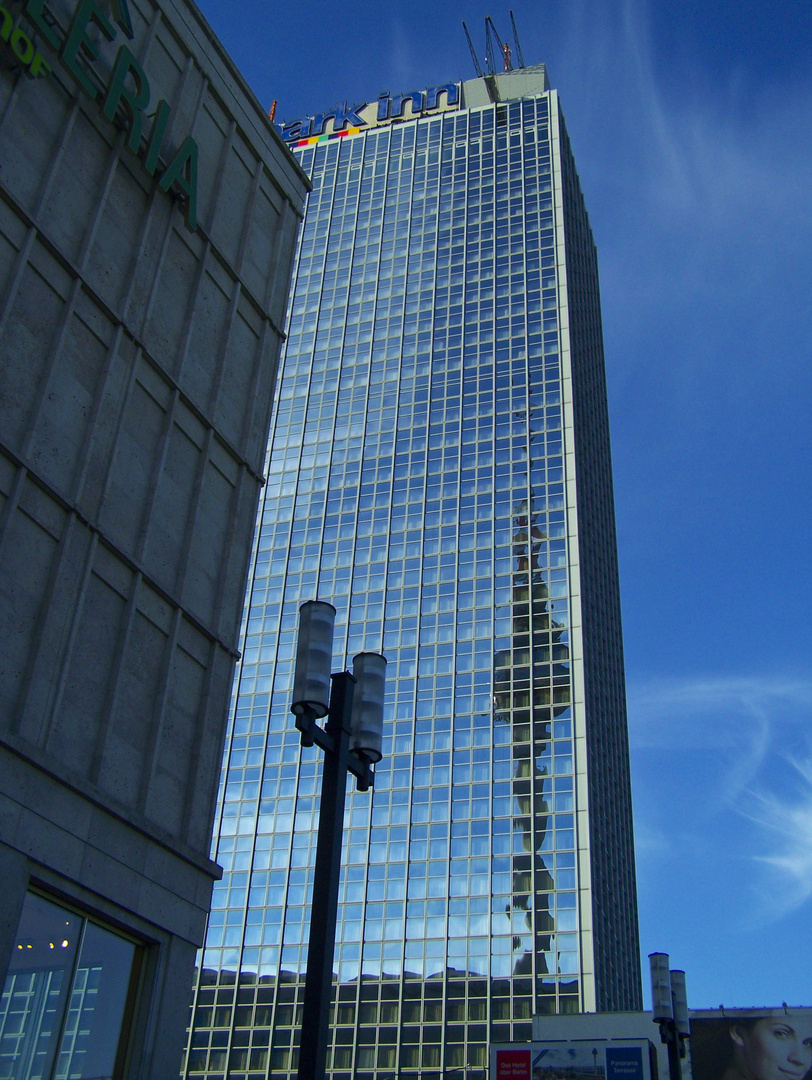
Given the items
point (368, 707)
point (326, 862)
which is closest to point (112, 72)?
point (368, 707)

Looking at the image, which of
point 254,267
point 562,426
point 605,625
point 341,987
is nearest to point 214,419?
point 254,267

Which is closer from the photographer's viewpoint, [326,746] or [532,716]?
[326,746]

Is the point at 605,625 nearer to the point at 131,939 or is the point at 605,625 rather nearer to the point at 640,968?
the point at 640,968

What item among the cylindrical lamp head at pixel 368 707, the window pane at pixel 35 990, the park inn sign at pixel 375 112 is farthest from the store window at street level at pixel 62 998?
the park inn sign at pixel 375 112

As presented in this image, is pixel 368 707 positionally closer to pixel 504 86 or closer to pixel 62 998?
pixel 62 998

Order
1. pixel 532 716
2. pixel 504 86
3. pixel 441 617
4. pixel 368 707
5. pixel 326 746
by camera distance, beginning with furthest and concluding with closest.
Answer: pixel 504 86, pixel 441 617, pixel 532 716, pixel 368 707, pixel 326 746

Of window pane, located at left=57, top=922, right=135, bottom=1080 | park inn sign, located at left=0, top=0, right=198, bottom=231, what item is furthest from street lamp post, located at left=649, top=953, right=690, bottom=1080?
park inn sign, located at left=0, top=0, right=198, bottom=231

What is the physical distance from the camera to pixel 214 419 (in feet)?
79.7

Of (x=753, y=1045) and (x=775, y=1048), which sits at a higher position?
(x=753, y=1045)

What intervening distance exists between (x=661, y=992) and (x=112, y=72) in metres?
23.1

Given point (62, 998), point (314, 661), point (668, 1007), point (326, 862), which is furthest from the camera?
point (668, 1007)

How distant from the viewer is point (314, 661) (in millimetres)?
13828

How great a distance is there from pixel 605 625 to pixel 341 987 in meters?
48.5

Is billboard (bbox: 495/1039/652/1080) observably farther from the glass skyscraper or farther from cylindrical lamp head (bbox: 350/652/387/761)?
cylindrical lamp head (bbox: 350/652/387/761)
